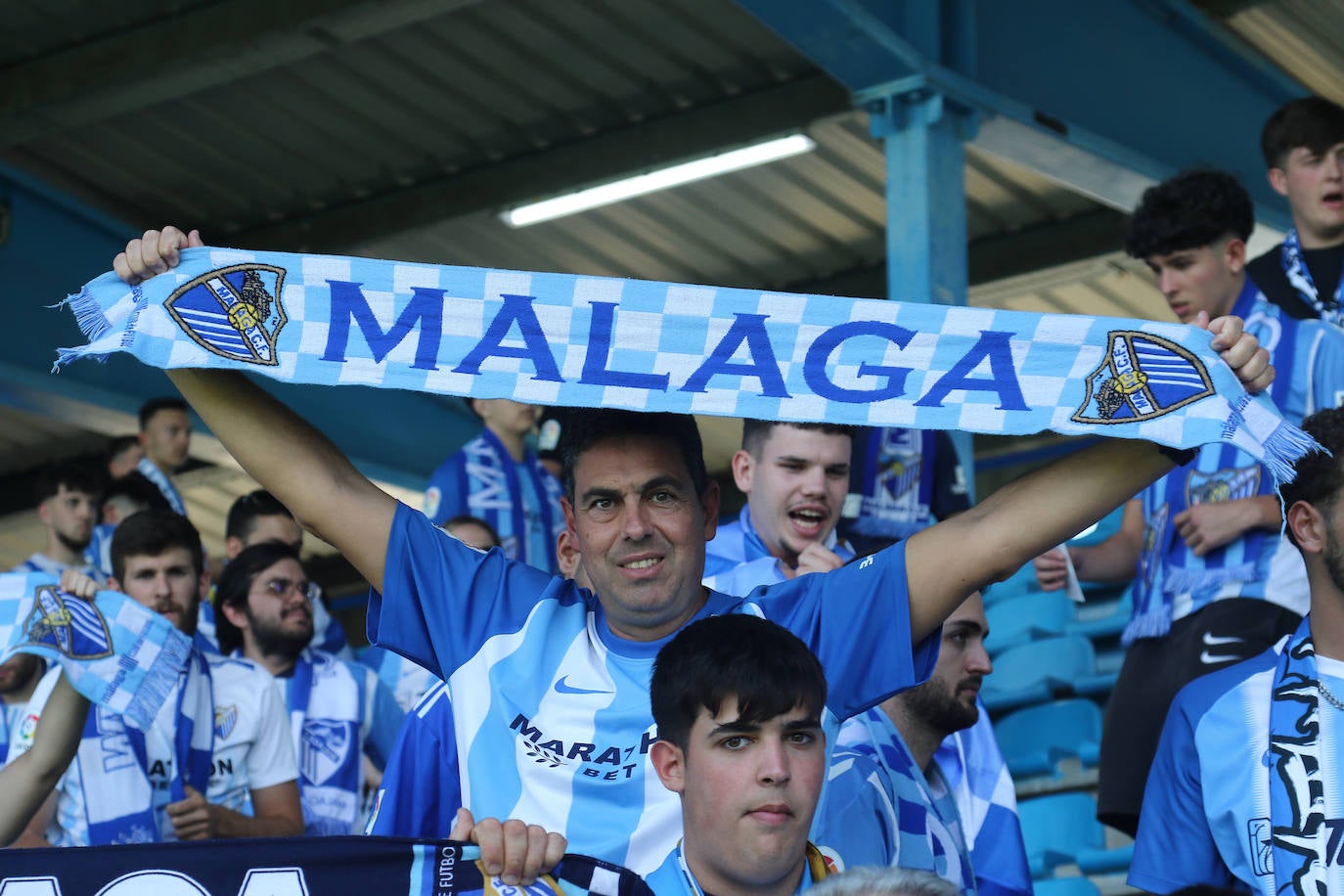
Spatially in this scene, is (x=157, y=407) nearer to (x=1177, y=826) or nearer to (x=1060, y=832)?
(x=1060, y=832)

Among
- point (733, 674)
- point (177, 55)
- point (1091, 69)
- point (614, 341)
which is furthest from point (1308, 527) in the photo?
point (177, 55)

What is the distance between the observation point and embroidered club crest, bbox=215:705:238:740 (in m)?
5.43

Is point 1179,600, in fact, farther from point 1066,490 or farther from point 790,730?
point 790,730

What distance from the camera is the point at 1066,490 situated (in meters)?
3.19

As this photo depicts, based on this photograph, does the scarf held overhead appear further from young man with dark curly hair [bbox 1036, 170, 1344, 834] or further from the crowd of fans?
young man with dark curly hair [bbox 1036, 170, 1344, 834]

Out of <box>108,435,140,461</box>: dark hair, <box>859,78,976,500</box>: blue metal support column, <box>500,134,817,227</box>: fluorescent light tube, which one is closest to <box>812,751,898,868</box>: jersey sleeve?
<box>859,78,976,500</box>: blue metal support column

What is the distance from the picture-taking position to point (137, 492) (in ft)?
24.0

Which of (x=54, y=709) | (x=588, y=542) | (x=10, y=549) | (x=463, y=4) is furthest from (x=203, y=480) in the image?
(x=588, y=542)

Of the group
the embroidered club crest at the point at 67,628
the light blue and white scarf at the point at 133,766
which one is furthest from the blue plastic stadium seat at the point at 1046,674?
the embroidered club crest at the point at 67,628

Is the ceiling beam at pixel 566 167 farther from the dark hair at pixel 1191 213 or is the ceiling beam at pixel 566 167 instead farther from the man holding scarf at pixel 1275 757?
the man holding scarf at pixel 1275 757

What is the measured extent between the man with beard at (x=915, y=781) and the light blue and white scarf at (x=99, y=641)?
150 cm

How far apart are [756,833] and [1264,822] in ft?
4.06

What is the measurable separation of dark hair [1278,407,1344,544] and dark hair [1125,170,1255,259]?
1.06m

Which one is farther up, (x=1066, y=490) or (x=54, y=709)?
(x=1066, y=490)
